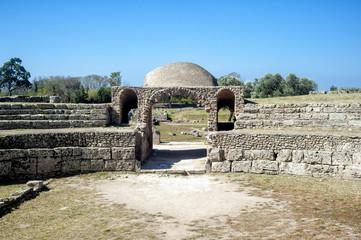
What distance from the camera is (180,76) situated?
78.5 feet

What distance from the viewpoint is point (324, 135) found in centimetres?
1124

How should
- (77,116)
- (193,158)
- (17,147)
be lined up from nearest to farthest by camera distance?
(17,147) → (77,116) → (193,158)

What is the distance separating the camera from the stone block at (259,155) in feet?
38.8

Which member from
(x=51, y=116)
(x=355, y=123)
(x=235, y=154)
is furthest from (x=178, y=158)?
(x=355, y=123)

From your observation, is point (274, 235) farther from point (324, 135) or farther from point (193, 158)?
point (193, 158)

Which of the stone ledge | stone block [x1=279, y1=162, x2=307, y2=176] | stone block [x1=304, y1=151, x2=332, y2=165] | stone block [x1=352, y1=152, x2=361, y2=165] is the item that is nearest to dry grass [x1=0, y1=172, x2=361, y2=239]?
the stone ledge

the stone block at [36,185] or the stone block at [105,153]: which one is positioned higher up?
the stone block at [105,153]

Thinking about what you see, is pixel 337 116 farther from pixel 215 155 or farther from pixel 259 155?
pixel 215 155

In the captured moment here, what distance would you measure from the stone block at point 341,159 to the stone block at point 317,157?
15 centimetres

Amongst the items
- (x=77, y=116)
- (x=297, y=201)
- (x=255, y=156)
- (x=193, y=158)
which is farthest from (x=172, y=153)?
(x=297, y=201)

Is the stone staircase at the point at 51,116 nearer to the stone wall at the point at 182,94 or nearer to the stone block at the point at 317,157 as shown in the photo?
the stone wall at the point at 182,94

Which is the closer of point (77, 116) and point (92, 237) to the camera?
point (92, 237)

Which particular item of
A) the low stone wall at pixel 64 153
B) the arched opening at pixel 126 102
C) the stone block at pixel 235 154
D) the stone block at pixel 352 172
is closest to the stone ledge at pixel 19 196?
the low stone wall at pixel 64 153

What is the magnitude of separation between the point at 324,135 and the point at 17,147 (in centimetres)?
1126
